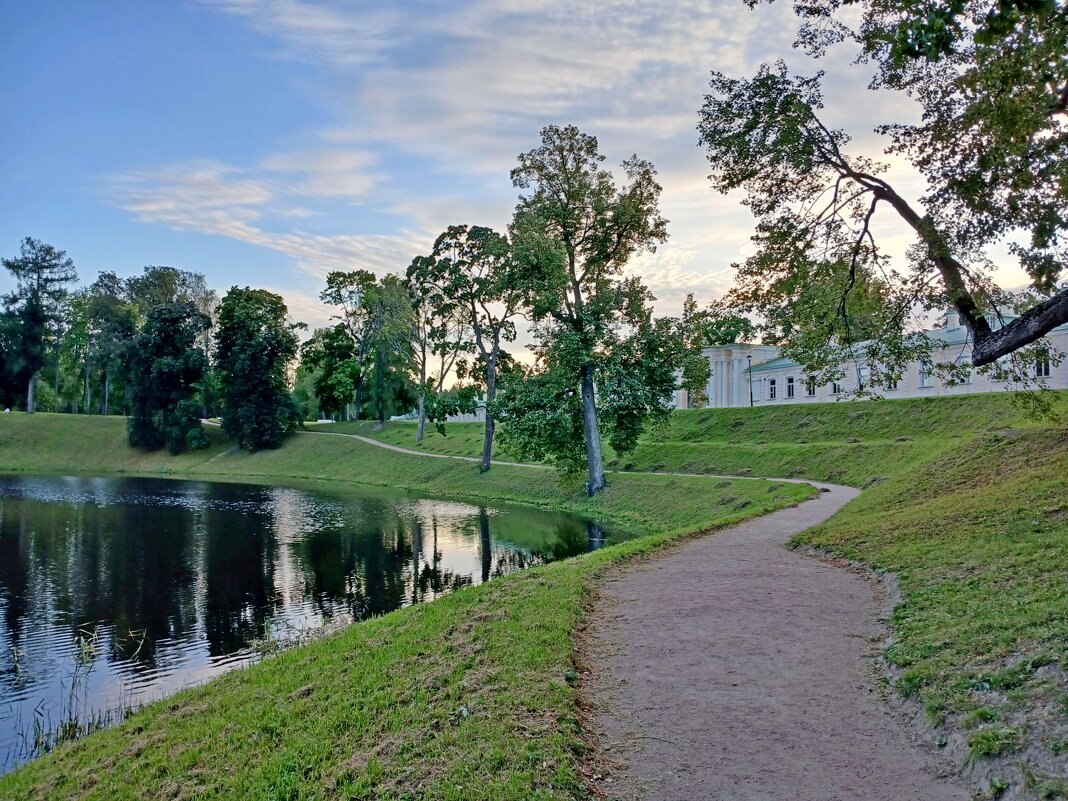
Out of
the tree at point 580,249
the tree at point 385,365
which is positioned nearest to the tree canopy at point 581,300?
the tree at point 580,249

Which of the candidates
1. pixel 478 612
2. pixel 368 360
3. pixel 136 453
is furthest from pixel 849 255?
pixel 136 453

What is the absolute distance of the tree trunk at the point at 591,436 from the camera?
2984 centimetres

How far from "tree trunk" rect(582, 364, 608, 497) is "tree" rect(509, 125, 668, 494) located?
0.07m

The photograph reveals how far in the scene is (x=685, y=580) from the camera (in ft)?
40.0

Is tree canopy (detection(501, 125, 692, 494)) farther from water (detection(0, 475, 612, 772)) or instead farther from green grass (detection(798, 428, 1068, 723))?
green grass (detection(798, 428, 1068, 723))

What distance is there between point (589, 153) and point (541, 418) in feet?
37.0

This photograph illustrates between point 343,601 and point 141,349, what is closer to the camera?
point 343,601

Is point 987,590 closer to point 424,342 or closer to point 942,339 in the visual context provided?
point 942,339

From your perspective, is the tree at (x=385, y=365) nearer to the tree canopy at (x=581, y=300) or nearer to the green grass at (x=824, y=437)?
the green grass at (x=824, y=437)

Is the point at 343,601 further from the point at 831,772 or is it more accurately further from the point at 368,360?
the point at 368,360

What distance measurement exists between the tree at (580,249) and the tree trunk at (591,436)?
0.07m

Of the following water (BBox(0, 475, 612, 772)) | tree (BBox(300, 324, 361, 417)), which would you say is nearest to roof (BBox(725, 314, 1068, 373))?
water (BBox(0, 475, 612, 772))

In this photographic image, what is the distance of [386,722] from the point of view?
6.85 metres

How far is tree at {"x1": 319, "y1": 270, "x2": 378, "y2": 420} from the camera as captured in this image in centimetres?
6775
